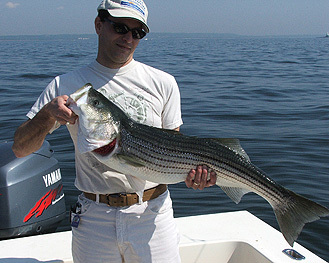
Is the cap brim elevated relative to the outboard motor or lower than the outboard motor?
elevated

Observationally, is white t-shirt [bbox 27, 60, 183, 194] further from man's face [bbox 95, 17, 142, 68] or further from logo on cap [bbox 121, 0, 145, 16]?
logo on cap [bbox 121, 0, 145, 16]

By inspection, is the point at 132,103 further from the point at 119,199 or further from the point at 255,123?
the point at 255,123

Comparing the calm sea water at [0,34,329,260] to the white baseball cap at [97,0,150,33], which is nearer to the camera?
the white baseball cap at [97,0,150,33]

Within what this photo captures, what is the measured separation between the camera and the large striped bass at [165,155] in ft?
9.32

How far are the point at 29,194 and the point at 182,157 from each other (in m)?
A: 2.31

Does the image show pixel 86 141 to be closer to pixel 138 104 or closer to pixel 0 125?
pixel 138 104

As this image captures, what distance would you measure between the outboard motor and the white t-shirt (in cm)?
161

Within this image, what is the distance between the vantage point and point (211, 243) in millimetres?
4246

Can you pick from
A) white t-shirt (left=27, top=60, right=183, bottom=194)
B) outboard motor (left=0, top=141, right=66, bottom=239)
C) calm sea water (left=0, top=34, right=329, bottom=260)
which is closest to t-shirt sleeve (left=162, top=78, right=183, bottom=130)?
white t-shirt (left=27, top=60, right=183, bottom=194)

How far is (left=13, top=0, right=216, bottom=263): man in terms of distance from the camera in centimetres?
300

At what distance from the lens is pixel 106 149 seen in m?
2.92

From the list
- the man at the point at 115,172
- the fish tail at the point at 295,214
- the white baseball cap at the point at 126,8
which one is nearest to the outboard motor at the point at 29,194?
the man at the point at 115,172

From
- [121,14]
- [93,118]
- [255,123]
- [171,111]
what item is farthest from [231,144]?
[255,123]

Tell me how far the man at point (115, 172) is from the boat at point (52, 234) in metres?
1.12
